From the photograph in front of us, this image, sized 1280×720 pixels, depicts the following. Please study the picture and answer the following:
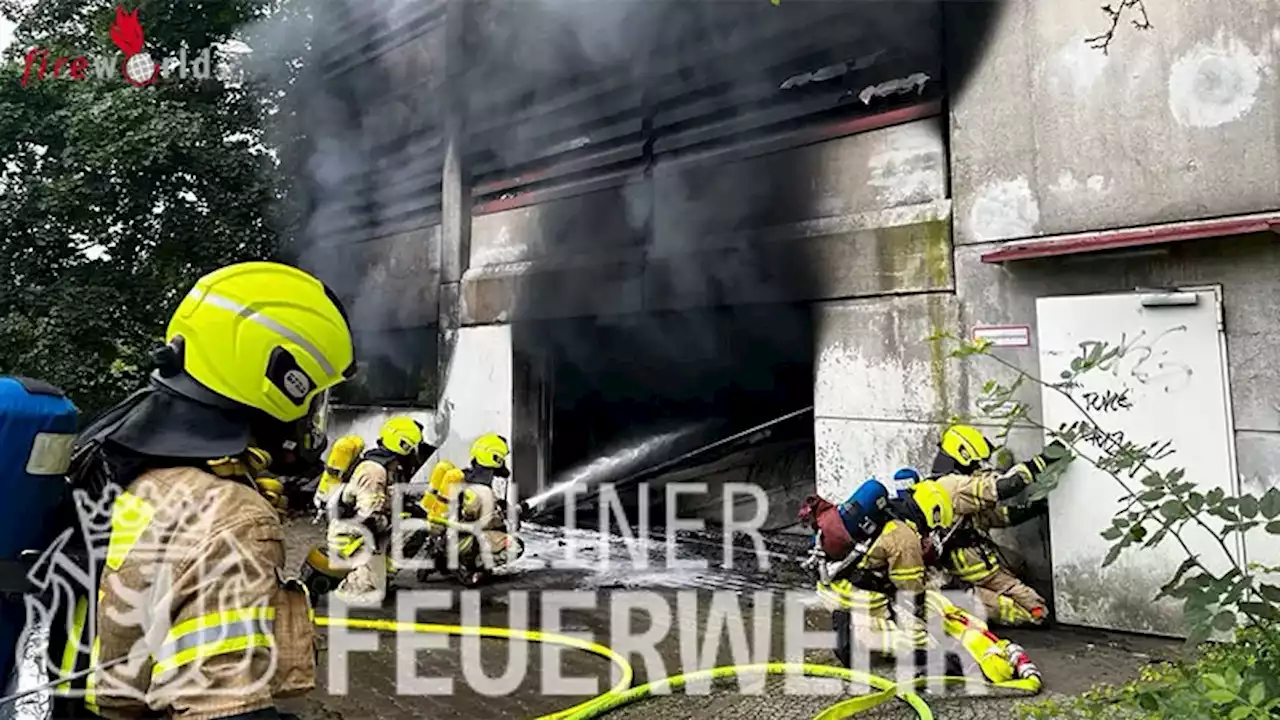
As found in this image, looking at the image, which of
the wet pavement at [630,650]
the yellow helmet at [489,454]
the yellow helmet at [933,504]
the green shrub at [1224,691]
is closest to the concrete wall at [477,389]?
the yellow helmet at [489,454]

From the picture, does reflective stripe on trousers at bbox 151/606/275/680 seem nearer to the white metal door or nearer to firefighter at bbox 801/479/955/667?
firefighter at bbox 801/479/955/667

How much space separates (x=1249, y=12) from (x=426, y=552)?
22.8ft

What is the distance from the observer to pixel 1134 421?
5055mm

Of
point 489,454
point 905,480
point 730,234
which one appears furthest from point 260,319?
point 730,234

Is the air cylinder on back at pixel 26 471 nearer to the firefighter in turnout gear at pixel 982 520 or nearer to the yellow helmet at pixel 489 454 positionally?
the firefighter in turnout gear at pixel 982 520

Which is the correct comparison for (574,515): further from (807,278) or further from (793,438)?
(807,278)

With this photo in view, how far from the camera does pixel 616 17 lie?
8672 mm

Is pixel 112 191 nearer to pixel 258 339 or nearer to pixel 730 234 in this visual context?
pixel 730 234

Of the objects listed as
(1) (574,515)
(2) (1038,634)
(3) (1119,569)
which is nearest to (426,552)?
(1) (574,515)

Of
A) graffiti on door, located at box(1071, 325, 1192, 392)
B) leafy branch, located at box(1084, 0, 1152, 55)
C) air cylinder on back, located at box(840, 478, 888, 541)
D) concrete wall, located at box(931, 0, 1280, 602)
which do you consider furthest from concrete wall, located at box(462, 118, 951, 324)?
air cylinder on back, located at box(840, 478, 888, 541)

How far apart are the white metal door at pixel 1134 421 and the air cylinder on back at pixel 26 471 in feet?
15.4

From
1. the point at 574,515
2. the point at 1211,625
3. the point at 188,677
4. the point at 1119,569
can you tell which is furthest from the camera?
the point at 574,515

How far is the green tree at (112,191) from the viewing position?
10852 mm

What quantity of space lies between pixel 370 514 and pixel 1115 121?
5649 mm
